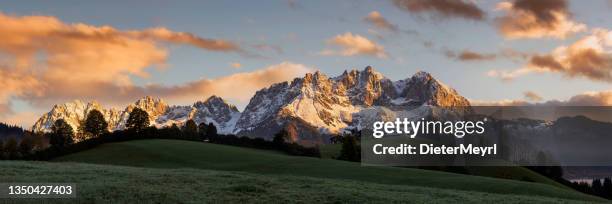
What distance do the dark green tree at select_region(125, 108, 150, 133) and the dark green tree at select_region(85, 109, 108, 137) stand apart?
320 inches

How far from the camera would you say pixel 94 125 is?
153000 millimetres

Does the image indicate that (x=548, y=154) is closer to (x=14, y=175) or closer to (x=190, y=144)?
(x=190, y=144)

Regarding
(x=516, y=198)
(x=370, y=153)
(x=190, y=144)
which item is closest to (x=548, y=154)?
(x=370, y=153)

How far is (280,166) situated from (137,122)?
7079 cm

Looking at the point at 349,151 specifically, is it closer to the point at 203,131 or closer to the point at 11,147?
the point at 203,131

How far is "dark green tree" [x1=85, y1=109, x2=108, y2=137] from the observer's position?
501 feet

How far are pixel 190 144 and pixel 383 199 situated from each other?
9206 centimetres

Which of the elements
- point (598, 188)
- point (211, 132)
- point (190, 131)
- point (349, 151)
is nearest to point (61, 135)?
point (190, 131)

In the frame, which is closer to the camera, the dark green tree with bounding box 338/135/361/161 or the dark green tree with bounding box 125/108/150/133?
the dark green tree with bounding box 338/135/361/161

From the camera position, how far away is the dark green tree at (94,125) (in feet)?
501

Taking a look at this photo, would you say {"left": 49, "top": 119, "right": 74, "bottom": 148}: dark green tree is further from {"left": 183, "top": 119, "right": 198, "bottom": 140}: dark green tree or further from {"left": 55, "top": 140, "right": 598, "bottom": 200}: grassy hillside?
{"left": 183, "top": 119, "right": 198, "bottom": 140}: dark green tree

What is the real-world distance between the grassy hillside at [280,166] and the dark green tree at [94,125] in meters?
26.5

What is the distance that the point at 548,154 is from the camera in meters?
192

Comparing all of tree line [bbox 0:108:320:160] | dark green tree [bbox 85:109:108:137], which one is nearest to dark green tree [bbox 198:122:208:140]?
tree line [bbox 0:108:320:160]
